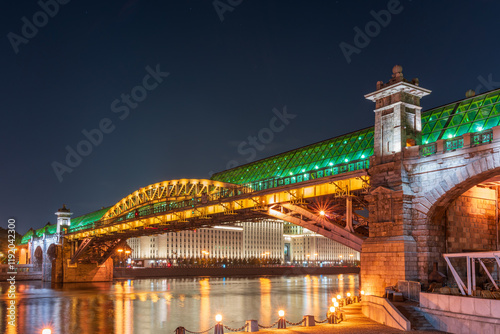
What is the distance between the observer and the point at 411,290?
24.5 metres

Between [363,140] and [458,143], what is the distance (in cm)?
1224

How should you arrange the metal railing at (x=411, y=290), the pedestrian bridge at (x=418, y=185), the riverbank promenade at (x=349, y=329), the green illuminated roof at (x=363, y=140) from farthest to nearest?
the green illuminated roof at (x=363, y=140)
the pedestrian bridge at (x=418, y=185)
the metal railing at (x=411, y=290)
the riverbank promenade at (x=349, y=329)

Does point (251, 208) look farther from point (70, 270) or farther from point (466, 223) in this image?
point (70, 270)

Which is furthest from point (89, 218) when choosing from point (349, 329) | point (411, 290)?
point (349, 329)

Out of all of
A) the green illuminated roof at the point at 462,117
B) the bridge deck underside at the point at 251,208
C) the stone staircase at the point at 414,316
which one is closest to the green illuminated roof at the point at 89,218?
A: the bridge deck underside at the point at 251,208

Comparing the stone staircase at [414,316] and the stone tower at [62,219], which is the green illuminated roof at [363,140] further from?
the stone tower at [62,219]

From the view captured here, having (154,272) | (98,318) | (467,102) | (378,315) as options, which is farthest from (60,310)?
(154,272)

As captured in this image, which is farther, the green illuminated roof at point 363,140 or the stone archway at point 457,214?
the green illuminated roof at point 363,140

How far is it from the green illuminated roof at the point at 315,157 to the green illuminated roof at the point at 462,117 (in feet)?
18.8

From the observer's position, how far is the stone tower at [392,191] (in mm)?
26484

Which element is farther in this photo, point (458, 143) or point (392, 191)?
point (392, 191)

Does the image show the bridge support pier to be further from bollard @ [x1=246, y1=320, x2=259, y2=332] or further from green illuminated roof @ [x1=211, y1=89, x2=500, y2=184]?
bollard @ [x1=246, y1=320, x2=259, y2=332]

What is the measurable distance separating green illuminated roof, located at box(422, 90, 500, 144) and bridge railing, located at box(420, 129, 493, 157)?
302cm

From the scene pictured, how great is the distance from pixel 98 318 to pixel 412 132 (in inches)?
872
